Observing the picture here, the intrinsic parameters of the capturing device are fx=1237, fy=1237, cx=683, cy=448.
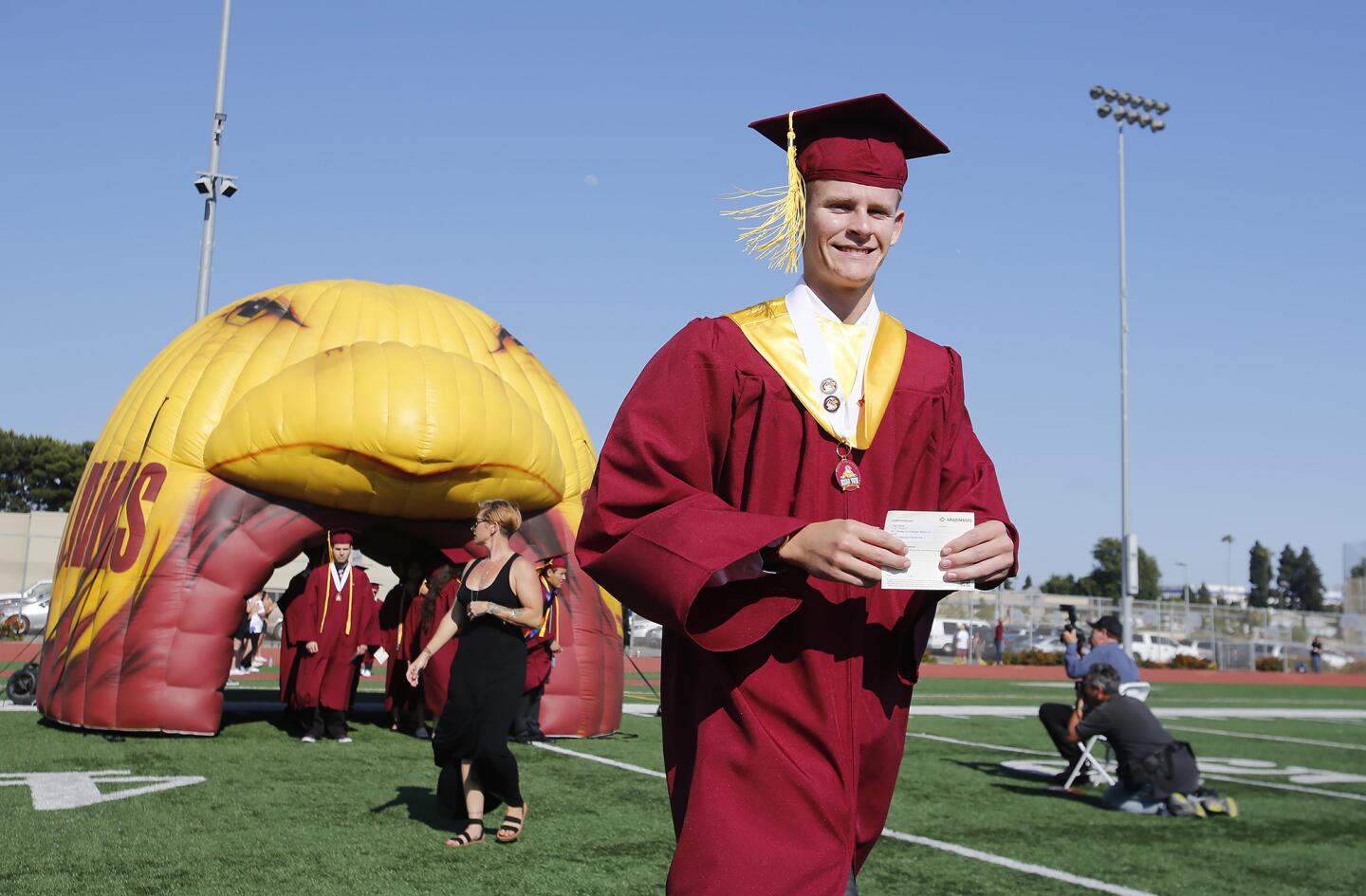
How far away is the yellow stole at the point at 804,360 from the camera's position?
2430 millimetres

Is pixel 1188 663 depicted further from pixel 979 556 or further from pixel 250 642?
pixel 979 556

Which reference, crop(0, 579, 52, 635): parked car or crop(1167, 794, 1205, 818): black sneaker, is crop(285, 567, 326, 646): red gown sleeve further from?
crop(0, 579, 52, 635): parked car

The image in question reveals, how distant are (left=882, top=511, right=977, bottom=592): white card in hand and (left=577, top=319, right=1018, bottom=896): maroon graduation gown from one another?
0.19 metres

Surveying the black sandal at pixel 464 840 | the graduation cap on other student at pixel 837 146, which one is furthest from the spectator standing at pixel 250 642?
the graduation cap on other student at pixel 837 146

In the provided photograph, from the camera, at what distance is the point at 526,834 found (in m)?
6.67

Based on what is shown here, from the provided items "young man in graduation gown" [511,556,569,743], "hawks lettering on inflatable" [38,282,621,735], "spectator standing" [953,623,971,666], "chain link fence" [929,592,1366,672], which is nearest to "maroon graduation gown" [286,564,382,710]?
"hawks lettering on inflatable" [38,282,621,735]

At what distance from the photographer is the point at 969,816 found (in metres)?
8.01

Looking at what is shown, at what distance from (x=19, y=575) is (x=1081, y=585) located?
67.8 m

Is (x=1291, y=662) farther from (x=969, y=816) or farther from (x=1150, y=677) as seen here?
(x=969, y=816)

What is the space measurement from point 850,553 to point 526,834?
5.09 m

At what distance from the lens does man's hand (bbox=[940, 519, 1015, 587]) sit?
2.17 meters

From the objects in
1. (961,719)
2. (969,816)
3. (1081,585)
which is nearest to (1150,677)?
(961,719)

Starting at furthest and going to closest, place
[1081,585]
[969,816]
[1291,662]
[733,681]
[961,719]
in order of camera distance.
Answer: [1081,585] < [1291,662] < [961,719] < [969,816] < [733,681]

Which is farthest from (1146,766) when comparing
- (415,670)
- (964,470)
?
(964,470)
